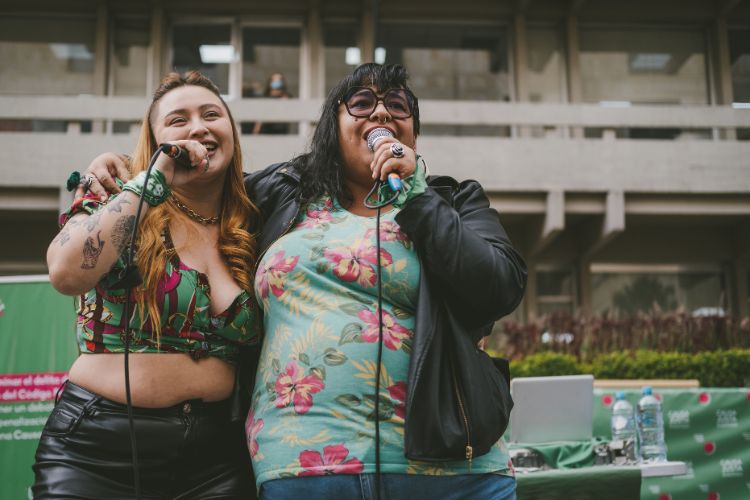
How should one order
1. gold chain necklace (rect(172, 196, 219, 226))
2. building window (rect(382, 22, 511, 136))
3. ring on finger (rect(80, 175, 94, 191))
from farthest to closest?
building window (rect(382, 22, 511, 136)) < gold chain necklace (rect(172, 196, 219, 226)) < ring on finger (rect(80, 175, 94, 191))

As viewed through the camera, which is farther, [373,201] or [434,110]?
[434,110]

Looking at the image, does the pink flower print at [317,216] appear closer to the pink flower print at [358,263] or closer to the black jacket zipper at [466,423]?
the pink flower print at [358,263]

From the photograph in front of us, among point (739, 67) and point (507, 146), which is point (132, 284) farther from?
point (739, 67)

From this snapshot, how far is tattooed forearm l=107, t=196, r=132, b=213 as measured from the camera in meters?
1.81

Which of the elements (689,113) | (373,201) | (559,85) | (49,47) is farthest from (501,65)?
(373,201)

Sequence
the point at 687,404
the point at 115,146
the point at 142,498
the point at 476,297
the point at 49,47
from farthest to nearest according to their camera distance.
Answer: the point at 49,47 → the point at 115,146 → the point at 687,404 → the point at 142,498 → the point at 476,297

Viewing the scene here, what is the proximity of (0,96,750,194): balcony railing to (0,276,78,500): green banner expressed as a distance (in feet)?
19.7

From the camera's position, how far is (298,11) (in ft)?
39.1

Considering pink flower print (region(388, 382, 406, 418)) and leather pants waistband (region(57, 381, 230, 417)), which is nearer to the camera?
pink flower print (region(388, 382, 406, 418))

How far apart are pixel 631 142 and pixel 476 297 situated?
31.9 ft

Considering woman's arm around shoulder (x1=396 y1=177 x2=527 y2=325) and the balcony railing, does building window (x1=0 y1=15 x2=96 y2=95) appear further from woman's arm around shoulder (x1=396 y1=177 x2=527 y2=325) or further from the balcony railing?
woman's arm around shoulder (x1=396 y1=177 x2=527 y2=325)

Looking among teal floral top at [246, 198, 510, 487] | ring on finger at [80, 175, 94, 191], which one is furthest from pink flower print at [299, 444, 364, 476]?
ring on finger at [80, 175, 94, 191]

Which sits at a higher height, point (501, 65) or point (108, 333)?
point (501, 65)

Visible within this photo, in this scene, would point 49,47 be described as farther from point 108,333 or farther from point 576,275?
point 108,333
